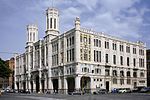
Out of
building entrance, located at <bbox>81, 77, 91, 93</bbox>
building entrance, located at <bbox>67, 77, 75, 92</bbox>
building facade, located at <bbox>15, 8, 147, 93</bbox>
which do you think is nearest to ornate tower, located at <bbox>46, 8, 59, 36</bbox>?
building facade, located at <bbox>15, 8, 147, 93</bbox>

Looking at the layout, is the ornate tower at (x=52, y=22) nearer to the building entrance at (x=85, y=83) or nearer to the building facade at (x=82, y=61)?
the building facade at (x=82, y=61)

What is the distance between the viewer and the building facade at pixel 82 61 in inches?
3514

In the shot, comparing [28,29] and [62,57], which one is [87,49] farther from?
[28,29]

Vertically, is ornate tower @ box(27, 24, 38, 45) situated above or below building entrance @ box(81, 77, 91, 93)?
above

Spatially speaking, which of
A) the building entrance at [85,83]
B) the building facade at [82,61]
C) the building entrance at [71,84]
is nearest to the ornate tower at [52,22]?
the building facade at [82,61]

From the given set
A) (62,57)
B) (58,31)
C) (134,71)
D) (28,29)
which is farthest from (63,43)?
(28,29)

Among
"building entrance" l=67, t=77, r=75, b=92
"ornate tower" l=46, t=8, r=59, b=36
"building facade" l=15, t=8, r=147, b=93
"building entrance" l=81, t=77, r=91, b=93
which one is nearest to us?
"building facade" l=15, t=8, r=147, b=93

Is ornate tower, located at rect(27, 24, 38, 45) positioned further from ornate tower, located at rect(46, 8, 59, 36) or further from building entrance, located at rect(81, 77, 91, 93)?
building entrance, located at rect(81, 77, 91, 93)

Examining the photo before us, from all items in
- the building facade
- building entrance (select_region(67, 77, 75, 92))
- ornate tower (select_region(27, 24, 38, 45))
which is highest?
ornate tower (select_region(27, 24, 38, 45))

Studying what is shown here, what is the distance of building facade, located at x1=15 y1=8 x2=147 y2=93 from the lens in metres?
89.2

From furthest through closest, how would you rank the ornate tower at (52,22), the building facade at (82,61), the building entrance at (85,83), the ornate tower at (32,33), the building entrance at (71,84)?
1. the ornate tower at (32,33)
2. the ornate tower at (52,22)
3. the building entrance at (71,84)
4. the building entrance at (85,83)
5. the building facade at (82,61)

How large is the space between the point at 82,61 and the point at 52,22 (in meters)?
25.3

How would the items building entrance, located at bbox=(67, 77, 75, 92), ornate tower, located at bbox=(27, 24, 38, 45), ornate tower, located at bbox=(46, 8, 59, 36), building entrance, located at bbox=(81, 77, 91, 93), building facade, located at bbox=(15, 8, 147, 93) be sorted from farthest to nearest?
ornate tower, located at bbox=(27, 24, 38, 45), ornate tower, located at bbox=(46, 8, 59, 36), building entrance, located at bbox=(67, 77, 75, 92), building entrance, located at bbox=(81, 77, 91, 93), building facade, located at bbox=(15, 8, 147, 93)

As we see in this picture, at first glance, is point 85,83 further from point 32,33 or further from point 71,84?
point 32,33
